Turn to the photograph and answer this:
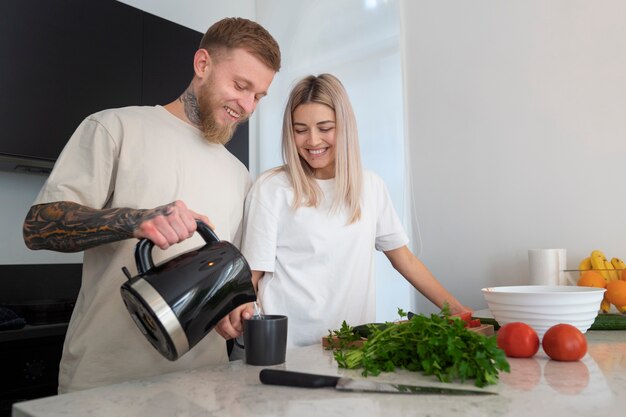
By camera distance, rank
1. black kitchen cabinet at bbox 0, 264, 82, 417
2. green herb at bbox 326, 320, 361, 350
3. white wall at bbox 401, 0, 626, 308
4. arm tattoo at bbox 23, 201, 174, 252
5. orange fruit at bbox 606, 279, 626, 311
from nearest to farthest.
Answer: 1. arm tattoo at bbox 23, 201, 174, 252
2. green herb at bbox 326, 320, 361, 350
3. orange fruit at bbox 606, 279, 626, 311
4. black kitchen cabinet at bbox 0, 264, 82, 417
5. white wall at bbox 401, 0, 626, 308

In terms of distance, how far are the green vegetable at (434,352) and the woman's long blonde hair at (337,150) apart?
0.68 metres

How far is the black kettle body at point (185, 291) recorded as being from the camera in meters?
0.82

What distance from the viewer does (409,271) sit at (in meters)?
1.79

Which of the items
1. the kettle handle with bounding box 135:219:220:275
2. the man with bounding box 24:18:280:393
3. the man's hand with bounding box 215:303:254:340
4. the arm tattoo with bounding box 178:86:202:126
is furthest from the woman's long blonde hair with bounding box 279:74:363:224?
the kettle handle with bounding box 135:219:220:275

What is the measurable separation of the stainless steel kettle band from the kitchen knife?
0.48ft

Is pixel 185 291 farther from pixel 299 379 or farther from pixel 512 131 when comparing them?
pixel 512 131

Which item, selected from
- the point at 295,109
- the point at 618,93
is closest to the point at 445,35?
the point at 618,93

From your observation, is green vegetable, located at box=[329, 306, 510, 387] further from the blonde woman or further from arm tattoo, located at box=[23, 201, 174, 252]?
the blonde woman

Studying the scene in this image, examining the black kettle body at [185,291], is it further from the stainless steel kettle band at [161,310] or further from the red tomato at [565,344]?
the red tomato at [565,344]

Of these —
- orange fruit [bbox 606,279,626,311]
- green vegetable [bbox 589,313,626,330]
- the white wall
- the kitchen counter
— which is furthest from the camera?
the white wall

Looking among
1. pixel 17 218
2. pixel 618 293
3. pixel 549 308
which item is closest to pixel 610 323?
pixel 618 293

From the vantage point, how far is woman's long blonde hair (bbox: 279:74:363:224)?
5.41 ft

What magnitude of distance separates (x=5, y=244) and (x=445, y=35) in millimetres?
2131

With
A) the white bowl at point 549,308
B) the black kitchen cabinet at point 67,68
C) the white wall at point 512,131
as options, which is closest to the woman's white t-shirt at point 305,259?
the white bowl at point 549,308
